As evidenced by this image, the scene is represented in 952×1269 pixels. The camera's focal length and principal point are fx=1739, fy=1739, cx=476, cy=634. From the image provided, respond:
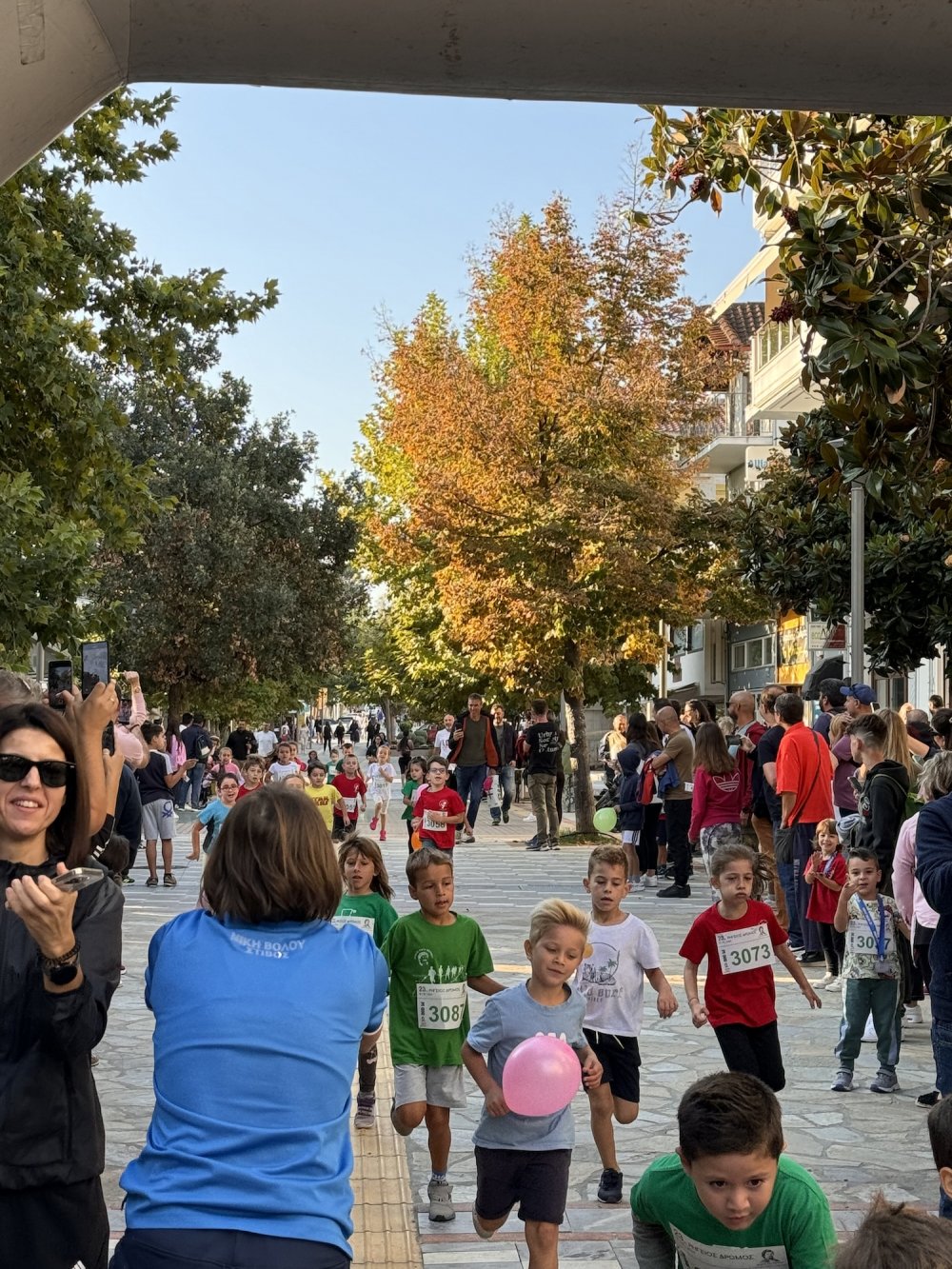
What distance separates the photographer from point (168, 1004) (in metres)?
3.32

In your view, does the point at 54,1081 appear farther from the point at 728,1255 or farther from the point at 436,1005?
the point at 436,1005

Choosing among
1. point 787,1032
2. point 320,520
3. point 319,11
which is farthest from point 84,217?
point 320,520

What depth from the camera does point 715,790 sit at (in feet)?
51.6

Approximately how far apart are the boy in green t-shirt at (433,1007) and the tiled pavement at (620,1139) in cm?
36

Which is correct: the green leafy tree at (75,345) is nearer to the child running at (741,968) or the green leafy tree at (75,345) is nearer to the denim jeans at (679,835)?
the denim jeans at (679,835)

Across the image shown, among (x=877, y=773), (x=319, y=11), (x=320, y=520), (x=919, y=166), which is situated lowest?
(x=877, y=773)

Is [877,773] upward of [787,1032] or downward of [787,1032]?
upward

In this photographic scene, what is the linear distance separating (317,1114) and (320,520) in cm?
4559

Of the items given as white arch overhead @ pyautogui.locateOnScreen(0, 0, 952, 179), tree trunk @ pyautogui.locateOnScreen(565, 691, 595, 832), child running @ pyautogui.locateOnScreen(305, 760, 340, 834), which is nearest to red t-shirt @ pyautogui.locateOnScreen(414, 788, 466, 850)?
child running @ pyautogui.locateOnScreen(305, 760, 340, 834)

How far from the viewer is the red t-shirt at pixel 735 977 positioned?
25.2 feet

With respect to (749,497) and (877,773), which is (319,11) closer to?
(877,773)

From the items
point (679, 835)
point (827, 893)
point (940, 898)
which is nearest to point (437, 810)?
point (679, 835)

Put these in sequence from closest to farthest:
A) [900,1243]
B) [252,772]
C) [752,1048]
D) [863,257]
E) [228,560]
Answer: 1. [900,1243]
2. [752,1048]
3. [863,257]
4. [252,772]
5. [228,560]

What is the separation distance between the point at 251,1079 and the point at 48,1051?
54 centimetres
